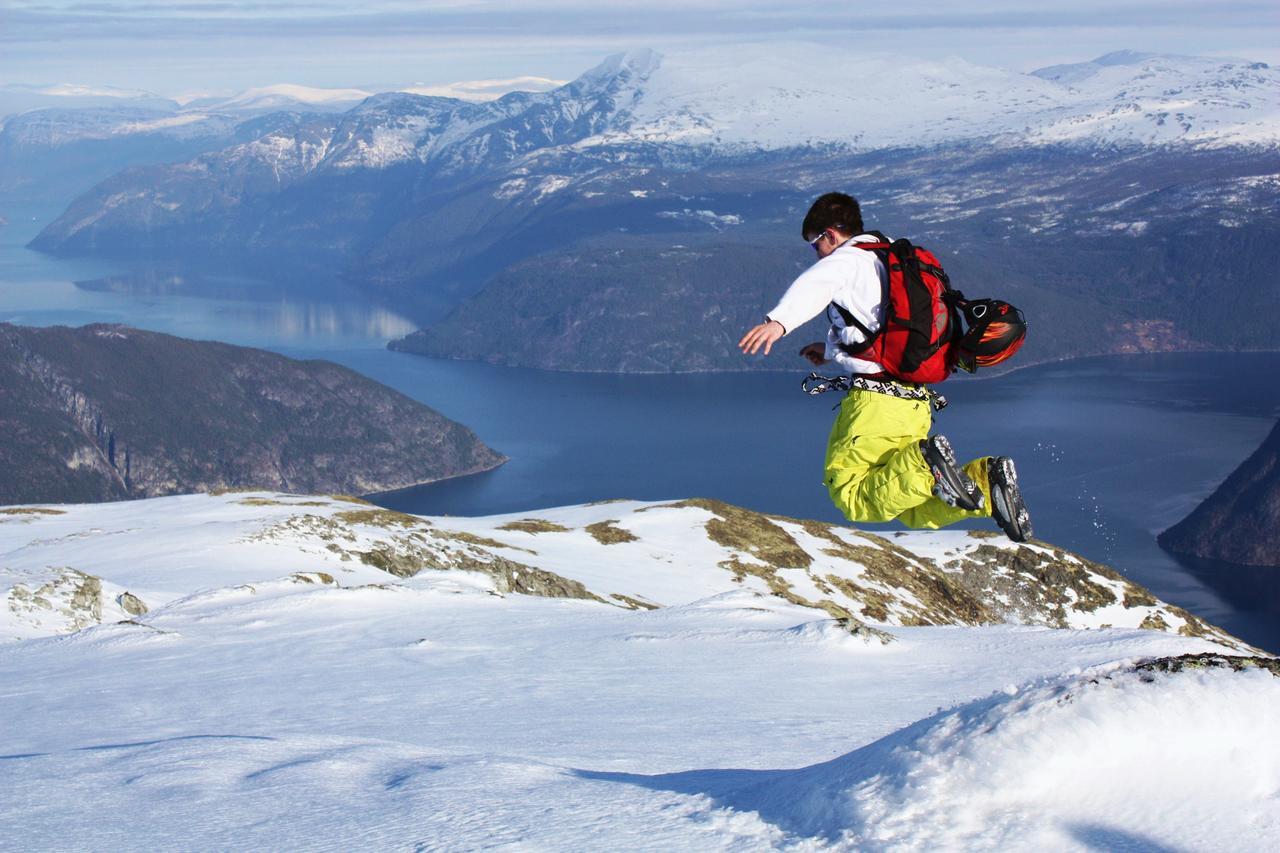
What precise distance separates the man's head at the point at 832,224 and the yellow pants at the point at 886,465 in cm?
198

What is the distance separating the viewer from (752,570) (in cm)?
7194

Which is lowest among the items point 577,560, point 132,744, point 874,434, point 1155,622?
point 1155,622

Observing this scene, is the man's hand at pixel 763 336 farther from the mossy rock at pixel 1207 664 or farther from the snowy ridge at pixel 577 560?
the snowy ridge at pixel 577 560

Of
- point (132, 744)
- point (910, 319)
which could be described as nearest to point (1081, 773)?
point (910, 319)

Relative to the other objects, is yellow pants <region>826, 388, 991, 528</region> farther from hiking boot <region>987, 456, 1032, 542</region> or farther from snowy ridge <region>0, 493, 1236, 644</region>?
snowy ridge <region>0, 493, 1236, 644</region>

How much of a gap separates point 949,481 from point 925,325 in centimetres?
192

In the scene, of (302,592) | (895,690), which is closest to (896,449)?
(895,690)

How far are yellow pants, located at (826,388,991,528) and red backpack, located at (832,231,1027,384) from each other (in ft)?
1.76

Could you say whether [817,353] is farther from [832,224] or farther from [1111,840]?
[1111,840]

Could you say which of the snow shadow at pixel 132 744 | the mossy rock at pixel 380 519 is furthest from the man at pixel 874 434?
the mossy rock at pixel 380 519

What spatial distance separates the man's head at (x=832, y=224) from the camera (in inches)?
609

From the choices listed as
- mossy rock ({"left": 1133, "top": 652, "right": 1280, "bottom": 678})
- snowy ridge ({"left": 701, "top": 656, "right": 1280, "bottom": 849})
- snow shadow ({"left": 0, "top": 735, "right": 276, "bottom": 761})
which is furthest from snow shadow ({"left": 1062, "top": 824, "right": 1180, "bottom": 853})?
snow shadow ({"left": 0, "top": 735, "right": 276, "bottom": 761})

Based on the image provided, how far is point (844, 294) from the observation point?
14.9 m

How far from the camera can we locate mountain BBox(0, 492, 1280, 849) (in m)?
9.73
